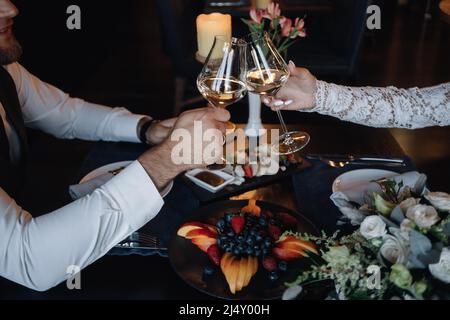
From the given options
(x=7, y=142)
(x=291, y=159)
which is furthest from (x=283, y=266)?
(x=7, y=142)

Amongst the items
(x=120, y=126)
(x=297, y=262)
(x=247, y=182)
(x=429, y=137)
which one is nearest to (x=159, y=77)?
(x=429, y=137)

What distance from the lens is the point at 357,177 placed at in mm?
1523

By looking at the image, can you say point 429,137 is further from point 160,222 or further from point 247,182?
point 160,222

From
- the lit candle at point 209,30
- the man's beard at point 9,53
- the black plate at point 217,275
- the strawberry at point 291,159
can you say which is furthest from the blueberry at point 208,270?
the man's beard at point 9,53

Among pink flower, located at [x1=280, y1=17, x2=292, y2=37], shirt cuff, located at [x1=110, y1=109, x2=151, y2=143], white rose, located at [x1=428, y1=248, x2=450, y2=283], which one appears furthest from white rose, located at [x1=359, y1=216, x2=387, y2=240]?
shirt cuff, located at [x1=110, y1=109, x2=151, y2=143]

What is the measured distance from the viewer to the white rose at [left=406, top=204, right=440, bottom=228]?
3.13 feet

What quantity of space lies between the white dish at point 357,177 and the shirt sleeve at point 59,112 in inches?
28.4

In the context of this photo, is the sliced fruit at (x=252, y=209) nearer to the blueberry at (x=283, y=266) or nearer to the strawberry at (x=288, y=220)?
the strawberry at (x=288, y=220)

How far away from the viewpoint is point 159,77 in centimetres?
438

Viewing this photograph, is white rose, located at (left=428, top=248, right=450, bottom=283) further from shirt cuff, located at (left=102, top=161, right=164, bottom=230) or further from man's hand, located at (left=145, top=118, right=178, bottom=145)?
man's hand, located at (left=145, top=118, right=178, bottom=145)

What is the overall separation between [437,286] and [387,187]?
0.29m

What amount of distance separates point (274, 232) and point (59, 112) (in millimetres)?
1052

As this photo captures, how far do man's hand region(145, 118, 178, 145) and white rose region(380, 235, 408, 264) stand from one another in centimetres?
91

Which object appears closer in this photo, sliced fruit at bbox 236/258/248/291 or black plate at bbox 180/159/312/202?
sliced fruit at bbox 236/258/248/291
